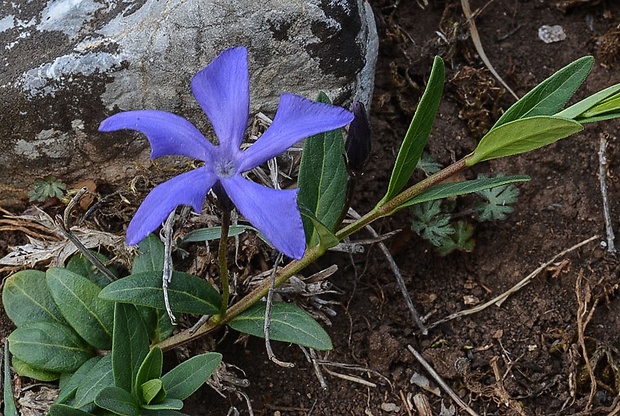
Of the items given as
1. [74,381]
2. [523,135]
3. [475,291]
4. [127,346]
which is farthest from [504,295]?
[74,381]

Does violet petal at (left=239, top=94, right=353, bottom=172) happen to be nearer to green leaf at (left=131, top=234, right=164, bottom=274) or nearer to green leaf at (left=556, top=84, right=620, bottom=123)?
green leaf at (left=556, top=84, right=620, bottom=123)

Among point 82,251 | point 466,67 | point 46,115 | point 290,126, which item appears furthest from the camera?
point 466,67

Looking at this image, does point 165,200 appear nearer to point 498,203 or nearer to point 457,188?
point 457,188

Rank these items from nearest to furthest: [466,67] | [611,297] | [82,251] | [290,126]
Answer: [290,126], [82,251], [611,297], [466,67]

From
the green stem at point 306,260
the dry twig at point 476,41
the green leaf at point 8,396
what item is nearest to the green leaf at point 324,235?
the green stem at point 306,260

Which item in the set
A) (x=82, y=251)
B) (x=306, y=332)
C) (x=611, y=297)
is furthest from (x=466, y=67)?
(x=82, y=251)

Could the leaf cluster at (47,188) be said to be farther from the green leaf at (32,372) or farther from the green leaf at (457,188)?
the green leaf at (457,188)

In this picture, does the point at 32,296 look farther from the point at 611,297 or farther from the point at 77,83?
the point at 611,297
